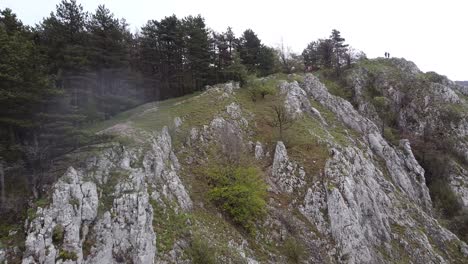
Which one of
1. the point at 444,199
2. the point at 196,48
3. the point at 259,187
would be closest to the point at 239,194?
the point at 259,187

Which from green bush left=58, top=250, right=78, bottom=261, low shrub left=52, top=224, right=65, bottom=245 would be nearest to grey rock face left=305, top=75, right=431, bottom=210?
green bush left=58, top=250, right=78, bottom=261

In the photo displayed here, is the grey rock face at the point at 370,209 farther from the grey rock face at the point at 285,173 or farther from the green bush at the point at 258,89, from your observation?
the green bush at the point at 258,89

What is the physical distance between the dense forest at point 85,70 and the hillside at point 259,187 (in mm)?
2159

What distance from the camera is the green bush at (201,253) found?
18047 millimetres

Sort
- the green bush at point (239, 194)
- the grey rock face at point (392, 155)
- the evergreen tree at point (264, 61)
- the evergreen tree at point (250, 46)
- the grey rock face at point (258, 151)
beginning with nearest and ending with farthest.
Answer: the green bush at point (239, 194), the grey rock face at point (258, 151), the grey rock face at point (392, 155), the evergreen tree at point (250, 46), the evergreen tree at point (264, 61)

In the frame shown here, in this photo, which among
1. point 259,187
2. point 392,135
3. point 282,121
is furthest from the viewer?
point 392,135

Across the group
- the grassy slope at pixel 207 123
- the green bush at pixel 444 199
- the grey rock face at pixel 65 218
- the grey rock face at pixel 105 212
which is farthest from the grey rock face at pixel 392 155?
the grey rock face at pixel 65 218

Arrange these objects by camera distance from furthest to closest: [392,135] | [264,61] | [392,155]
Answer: [264,61] → [392,135] → [392,155]

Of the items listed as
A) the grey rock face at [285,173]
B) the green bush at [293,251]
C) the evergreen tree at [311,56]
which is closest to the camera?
the green bush at [293,251]

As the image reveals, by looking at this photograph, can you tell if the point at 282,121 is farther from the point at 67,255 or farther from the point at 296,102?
the point at 67,255

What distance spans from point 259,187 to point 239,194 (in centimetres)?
183

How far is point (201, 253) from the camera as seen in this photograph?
18.1 meters

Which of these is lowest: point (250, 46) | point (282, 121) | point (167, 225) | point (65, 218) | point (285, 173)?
point (167, 225)

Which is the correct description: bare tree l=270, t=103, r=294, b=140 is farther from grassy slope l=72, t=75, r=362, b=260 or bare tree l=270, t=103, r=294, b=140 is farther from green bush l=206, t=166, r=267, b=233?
green bush l=206, t=166, r=267, b=233
